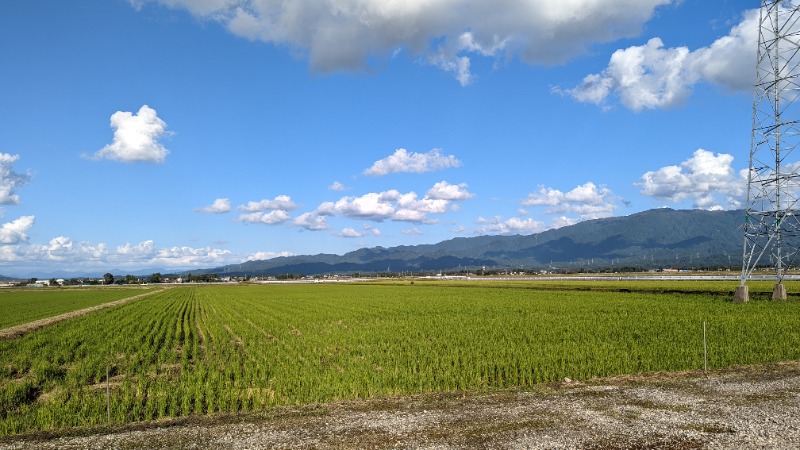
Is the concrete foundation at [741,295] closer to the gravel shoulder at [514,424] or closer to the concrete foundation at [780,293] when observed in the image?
the concrete foundation at [780,293]

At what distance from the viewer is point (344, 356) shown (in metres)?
21.6

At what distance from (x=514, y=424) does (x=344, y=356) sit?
11.3m

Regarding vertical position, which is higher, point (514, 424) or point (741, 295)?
point (741, 295)

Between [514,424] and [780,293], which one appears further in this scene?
[780,293]

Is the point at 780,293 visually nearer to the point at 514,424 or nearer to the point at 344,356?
the point at 344,356

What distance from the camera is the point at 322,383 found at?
52.6ft

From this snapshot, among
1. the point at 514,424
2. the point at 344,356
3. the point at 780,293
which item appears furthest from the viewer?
the point at 780,293

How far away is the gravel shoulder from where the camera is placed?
10.5 metres

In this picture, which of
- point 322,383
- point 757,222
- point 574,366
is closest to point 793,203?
point 757,222

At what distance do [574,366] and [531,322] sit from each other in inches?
529

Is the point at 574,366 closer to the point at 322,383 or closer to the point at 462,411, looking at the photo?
the point at 462,411

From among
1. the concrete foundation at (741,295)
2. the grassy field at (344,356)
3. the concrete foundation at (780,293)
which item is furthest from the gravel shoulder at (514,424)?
the concrete foundation at (780,293)

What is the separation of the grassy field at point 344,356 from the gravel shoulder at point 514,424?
1.59 meters

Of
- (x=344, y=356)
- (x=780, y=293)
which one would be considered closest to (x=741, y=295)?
(x=780, y=293)
